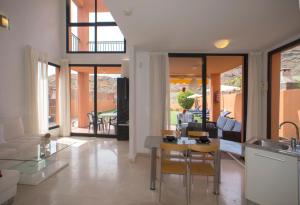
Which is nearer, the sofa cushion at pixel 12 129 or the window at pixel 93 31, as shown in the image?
the sofa cushion at pixel 12 129

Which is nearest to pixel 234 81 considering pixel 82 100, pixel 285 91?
pixel 285 91

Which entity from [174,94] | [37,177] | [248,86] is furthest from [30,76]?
[248,86]

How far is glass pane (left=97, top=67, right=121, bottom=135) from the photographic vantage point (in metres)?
6.95

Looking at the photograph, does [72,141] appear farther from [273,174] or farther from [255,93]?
[273,174]

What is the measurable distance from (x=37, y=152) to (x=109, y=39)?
4684mm

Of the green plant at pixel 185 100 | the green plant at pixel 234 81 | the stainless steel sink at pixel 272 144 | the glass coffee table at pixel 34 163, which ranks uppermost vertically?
the green plant at pixel 234 81

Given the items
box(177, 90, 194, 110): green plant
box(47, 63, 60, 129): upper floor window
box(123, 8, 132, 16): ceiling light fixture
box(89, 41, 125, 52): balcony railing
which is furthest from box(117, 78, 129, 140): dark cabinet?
box(123, 8, 132, 16): ceiling light fixture

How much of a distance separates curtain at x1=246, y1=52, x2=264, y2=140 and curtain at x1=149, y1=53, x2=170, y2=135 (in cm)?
188

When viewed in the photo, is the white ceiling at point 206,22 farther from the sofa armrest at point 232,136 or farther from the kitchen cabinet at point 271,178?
the sofa armrest at point 232,136

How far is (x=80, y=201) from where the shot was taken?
2.62 m

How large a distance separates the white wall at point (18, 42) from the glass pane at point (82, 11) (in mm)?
979

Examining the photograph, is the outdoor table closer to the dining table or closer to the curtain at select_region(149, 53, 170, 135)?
the curtain at select_region(149, 53, 170, 135)

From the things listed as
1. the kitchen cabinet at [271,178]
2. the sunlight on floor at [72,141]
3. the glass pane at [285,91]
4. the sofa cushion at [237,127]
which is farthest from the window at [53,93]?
the glass pane at [285,91]

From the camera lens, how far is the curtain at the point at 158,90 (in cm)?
455
